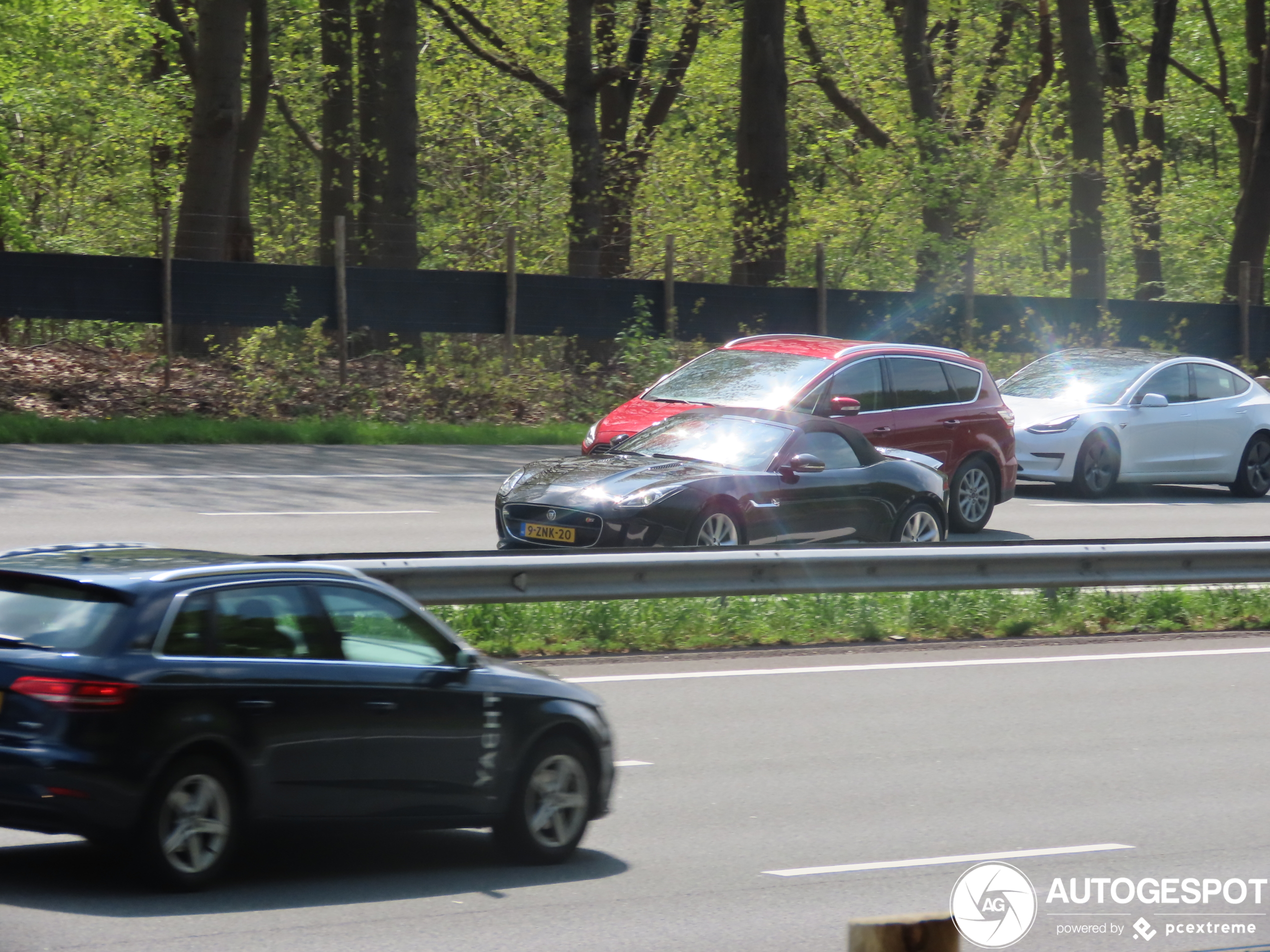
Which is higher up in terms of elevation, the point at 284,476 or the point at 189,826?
the point at 284,476

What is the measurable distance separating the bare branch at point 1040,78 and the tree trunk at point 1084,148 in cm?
494

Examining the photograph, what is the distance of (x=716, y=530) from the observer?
521 inches

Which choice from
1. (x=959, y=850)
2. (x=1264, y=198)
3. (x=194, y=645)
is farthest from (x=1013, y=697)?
(x=1264, y=198)

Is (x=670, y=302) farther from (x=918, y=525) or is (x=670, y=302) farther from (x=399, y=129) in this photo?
(x=918, y=525)

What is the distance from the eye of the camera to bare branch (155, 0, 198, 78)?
32.6 meters

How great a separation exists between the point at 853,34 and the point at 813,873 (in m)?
34.3

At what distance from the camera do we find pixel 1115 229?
152 ft

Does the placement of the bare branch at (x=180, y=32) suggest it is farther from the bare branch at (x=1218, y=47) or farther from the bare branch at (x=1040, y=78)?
the bare branch at (x=1218, y=47)

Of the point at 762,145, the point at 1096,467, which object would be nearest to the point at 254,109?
the point at 762,145

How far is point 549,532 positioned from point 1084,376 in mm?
10545

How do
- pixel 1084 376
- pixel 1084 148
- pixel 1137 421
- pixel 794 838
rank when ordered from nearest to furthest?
pixel 794 838
pixel 1137 421
pixel 1084 376
pixel 1084 148

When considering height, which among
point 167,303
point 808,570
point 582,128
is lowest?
point 808,570

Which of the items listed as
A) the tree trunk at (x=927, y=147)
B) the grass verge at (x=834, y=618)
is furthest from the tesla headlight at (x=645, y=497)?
the tree trunk at (x=927, y=147)

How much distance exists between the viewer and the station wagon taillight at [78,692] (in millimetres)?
5793
